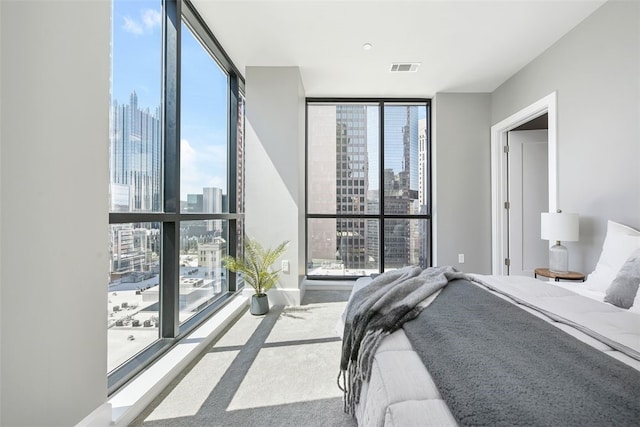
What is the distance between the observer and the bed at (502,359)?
2.12ft

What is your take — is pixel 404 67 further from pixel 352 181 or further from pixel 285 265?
pixel 285 265

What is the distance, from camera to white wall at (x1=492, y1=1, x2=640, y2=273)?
6.29 ft

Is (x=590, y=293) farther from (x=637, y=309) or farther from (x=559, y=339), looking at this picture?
(x=559, y=339)

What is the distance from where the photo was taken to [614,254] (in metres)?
1.67

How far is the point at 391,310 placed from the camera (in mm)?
1247

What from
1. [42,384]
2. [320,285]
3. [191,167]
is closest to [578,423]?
[42,384]

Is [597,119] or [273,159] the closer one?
[597,119]

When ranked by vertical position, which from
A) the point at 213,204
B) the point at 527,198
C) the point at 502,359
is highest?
the point at 527,198

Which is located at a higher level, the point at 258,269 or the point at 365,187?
the point at 365,187

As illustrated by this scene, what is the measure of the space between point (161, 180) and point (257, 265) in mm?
1347

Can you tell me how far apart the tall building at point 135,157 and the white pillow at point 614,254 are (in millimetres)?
Result: 2960

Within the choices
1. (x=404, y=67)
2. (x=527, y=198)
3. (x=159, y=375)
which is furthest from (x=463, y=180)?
(x=159, y=375)

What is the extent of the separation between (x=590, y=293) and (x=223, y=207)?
318cm

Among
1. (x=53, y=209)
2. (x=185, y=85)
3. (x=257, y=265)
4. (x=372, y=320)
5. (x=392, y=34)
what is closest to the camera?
(x=53, y=209)
